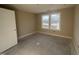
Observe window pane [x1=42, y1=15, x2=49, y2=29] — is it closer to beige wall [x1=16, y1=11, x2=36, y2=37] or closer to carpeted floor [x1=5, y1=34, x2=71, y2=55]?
beige wall [x1=16, y1=11, x2=36, y2=37]

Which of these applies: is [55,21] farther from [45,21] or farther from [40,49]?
[40,49]

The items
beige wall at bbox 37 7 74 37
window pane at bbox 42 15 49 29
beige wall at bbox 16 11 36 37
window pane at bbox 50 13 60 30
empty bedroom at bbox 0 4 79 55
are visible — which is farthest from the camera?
window pane at bbox 42 15 49 29

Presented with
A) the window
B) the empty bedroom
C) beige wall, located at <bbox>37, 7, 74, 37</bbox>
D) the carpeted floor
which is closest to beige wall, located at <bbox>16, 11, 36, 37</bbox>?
the empty bedroom

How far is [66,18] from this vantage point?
4012mm

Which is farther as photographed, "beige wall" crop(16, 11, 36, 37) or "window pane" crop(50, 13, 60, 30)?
"window pane" crop(50, 13, 60, 30)

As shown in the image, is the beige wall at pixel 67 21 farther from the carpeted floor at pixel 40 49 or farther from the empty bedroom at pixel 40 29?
the carpeted floor at pixel 40 49

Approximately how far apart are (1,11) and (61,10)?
3737 millimetres

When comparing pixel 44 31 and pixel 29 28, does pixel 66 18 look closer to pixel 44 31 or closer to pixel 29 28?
pixel 44 31

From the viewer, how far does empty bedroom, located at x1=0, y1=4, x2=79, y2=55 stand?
2.33 meters

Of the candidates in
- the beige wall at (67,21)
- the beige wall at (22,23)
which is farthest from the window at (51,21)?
the beige wall at (22,23)

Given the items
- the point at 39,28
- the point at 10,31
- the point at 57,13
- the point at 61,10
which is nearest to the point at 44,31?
the point at 39,28

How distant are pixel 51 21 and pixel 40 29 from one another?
1419 mm

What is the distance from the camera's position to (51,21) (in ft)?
15.9

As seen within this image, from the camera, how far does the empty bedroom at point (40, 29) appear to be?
2.33 meters
